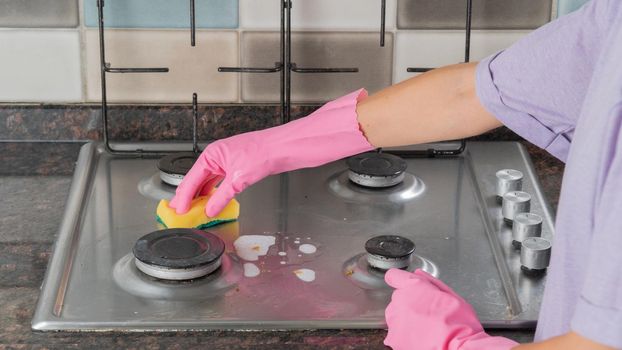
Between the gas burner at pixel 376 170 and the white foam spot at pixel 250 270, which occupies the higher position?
the gas burner at pixel 376 170

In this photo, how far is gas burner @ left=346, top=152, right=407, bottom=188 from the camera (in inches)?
50.3

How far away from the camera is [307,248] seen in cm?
111

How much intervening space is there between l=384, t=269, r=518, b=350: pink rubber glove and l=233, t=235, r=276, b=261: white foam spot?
19 centimetres

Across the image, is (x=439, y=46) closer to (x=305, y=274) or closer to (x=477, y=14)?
(x=477, y=14)

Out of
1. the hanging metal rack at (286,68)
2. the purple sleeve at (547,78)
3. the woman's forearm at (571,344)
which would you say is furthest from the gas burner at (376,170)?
the woman's forearm at (571,344)

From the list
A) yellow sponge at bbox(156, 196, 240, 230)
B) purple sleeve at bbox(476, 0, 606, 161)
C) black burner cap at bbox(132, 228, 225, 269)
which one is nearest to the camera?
purple sleeve at bbox(476, 0, 606, 161)

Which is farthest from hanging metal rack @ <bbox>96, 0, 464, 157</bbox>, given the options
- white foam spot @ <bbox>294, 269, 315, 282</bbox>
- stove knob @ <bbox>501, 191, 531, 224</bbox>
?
white foam spot @ <bbox>294, 269, 315, 282</bbox>

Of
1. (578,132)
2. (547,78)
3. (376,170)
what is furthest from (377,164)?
(578,132)

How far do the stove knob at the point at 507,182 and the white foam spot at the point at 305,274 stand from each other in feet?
1.02

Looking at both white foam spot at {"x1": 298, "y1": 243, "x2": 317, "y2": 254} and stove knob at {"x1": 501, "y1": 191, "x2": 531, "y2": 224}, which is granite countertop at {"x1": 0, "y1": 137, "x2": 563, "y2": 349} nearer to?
stove knob at {"x1": 501, "y1": 191, "x2": 531, "y2": 224}

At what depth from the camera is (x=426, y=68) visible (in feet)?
4.50

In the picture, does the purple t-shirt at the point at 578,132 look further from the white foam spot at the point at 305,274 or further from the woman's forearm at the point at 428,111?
the white foam spot at the point at 305,274

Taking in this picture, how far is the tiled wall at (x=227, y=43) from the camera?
1.35 metres

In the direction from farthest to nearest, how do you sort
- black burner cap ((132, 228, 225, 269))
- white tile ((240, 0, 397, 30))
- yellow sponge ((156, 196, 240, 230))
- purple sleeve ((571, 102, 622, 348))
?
1. white tile ((240, 0, 397, 30))
2. yellow sponge ((156, 196, 240, 230))
3. black burner cap ((132, 228, 225, 269))
4. purple sleeve ((571, 102, 622, 348))
